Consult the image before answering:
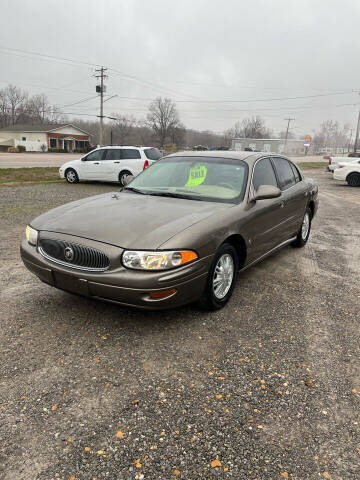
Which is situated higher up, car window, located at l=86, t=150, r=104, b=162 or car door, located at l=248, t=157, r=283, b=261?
car window, located at l=86, t=150, r=104, b=162

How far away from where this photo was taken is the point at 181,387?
2.44m

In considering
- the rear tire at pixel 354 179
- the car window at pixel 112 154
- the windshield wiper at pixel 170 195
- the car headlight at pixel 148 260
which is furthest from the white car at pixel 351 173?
the car headlight at pixel 148 260

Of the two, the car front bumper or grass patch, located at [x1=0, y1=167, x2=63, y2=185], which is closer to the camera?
the car front bumper

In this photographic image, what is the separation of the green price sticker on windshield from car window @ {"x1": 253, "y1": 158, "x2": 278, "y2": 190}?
23.7 inches

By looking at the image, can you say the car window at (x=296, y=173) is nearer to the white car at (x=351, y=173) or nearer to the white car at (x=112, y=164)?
the white car at (x=112, y=164)

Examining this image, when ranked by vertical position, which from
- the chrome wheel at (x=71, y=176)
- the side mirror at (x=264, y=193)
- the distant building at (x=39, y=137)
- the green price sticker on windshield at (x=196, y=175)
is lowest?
the chrome wheel at (x=71, y=176)

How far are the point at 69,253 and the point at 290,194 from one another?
328 cm

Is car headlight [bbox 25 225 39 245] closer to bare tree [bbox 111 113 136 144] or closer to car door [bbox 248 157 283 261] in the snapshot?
car door [bbox 248 157 283 261]

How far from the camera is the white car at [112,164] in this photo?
13.4 metres

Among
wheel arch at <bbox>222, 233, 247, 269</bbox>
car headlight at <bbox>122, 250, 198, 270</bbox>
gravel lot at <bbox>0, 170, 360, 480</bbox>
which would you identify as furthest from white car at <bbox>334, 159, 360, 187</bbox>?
car headlight at <bbox>122, 250, 198, 270</bbox>

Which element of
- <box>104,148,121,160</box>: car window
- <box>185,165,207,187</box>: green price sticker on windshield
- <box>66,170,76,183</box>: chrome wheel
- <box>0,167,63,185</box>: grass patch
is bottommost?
<box>0,167,63,185</box>: grass patch

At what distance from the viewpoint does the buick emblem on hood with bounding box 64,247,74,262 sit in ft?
9.73

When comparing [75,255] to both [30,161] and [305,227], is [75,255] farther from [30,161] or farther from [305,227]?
[30,161]

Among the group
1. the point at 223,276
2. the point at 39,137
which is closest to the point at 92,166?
the point at 223,276
